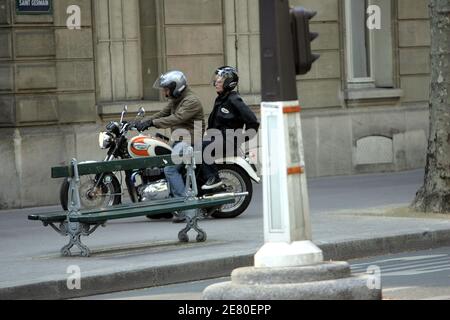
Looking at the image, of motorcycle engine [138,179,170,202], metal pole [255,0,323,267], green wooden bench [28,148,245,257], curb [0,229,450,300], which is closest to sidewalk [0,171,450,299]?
curb [0,229,450,300]

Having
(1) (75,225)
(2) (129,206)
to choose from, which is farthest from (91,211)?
(2) (129,206)

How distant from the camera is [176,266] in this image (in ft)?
38.5

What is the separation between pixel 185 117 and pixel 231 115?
0.56 m

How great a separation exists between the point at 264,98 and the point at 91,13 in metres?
10.9

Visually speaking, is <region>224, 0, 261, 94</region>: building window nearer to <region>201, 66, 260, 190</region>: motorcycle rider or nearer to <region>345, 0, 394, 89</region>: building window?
<region>345, 0, 394, 89</region>: building window

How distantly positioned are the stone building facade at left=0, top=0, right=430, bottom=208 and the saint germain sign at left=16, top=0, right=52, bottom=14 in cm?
9

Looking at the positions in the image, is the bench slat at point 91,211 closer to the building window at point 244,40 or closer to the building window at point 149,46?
the building window at point 149,46

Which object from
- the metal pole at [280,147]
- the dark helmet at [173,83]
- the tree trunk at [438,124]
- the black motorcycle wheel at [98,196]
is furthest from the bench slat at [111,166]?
the metal pole at [280,147]

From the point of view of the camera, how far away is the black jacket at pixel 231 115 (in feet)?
52.0

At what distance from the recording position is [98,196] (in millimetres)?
15961

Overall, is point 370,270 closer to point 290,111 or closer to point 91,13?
point 290,111

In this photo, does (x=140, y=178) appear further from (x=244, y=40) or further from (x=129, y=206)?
(x=244, y=40)

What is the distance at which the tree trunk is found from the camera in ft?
50.4

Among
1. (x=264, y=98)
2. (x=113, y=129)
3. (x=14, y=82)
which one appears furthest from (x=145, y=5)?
(x=264, y=98)
